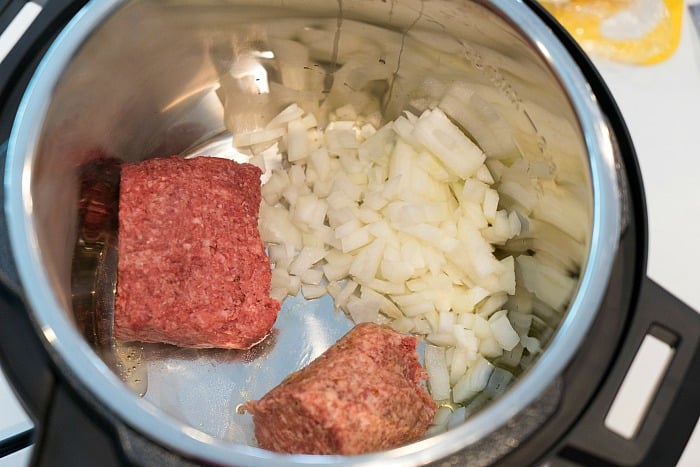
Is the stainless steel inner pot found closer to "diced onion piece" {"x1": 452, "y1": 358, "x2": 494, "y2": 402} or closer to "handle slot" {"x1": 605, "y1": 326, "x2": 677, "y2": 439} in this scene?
"diced onion piece" {"x1": 452, "y1": 358, "x2": 494, "y2": 402}

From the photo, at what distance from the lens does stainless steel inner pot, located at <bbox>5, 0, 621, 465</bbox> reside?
0.87m

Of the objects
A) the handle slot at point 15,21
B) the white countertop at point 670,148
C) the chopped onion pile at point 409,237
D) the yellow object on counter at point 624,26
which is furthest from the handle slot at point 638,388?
the handle slot at point 15,21

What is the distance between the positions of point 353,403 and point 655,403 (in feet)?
1.52

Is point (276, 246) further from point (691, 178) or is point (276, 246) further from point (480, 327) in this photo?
point (691, 178)

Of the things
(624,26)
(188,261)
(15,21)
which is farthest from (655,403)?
(15,21)

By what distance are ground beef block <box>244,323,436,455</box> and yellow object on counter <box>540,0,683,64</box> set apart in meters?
0.87

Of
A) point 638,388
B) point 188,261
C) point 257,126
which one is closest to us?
point 188,261

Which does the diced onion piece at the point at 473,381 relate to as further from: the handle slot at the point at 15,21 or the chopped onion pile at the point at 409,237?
the handle slot at the point at 15,21

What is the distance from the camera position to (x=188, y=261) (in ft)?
3.73

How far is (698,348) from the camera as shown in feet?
3.24

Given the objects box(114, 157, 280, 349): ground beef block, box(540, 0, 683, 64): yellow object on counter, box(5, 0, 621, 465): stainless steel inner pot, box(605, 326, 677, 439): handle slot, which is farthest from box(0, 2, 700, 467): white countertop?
box(114, 157, 280, 349): ground beef block

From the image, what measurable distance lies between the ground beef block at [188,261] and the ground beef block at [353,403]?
0.53 feet

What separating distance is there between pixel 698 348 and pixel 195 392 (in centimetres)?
88

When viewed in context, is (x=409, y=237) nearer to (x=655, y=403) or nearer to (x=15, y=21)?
(x=655, y=403)
